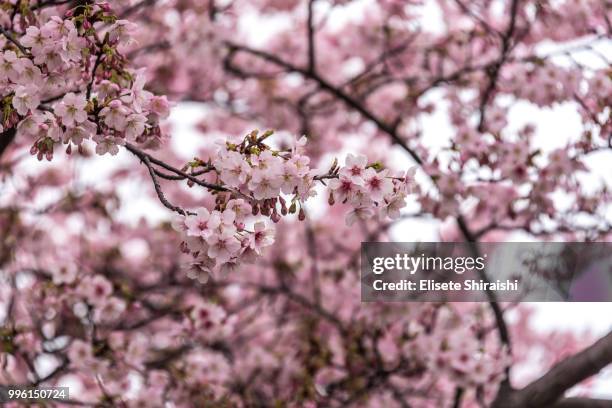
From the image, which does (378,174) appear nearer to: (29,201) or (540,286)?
(540,286)

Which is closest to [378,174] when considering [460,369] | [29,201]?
[460,369]

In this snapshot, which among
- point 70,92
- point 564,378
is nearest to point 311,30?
point 70,92

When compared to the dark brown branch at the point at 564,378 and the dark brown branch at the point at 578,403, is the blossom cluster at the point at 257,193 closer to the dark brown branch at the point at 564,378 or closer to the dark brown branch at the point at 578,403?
the dark brown branch at the point at 564,378

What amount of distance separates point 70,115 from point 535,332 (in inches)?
416

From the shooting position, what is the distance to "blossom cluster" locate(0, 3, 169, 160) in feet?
8.78

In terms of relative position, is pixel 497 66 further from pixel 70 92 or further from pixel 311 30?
pixel 70 92

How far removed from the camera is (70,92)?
9.15 feet

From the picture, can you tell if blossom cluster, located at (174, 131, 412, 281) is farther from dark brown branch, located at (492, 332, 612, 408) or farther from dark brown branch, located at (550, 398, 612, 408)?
dark brown branch, located at (550, 398, 612, 408)

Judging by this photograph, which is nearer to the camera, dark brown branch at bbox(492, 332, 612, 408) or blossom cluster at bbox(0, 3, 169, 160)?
blossom cluster at bbox(0, 3, 169, 160)

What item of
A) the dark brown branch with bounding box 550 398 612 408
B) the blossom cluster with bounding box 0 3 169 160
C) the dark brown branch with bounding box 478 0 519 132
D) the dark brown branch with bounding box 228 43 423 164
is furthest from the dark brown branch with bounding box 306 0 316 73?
the dark brown branch with bounding box 550 398 612 408

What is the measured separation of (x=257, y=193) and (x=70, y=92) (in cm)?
88

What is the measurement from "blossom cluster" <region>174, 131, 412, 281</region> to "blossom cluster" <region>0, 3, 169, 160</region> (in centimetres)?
36

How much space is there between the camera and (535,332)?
11.8 meters

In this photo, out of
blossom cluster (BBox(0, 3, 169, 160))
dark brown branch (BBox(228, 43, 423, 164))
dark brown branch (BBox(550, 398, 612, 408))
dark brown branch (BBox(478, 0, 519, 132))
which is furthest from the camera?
dark brown branch (BBox(478, 0, 519, 132))
